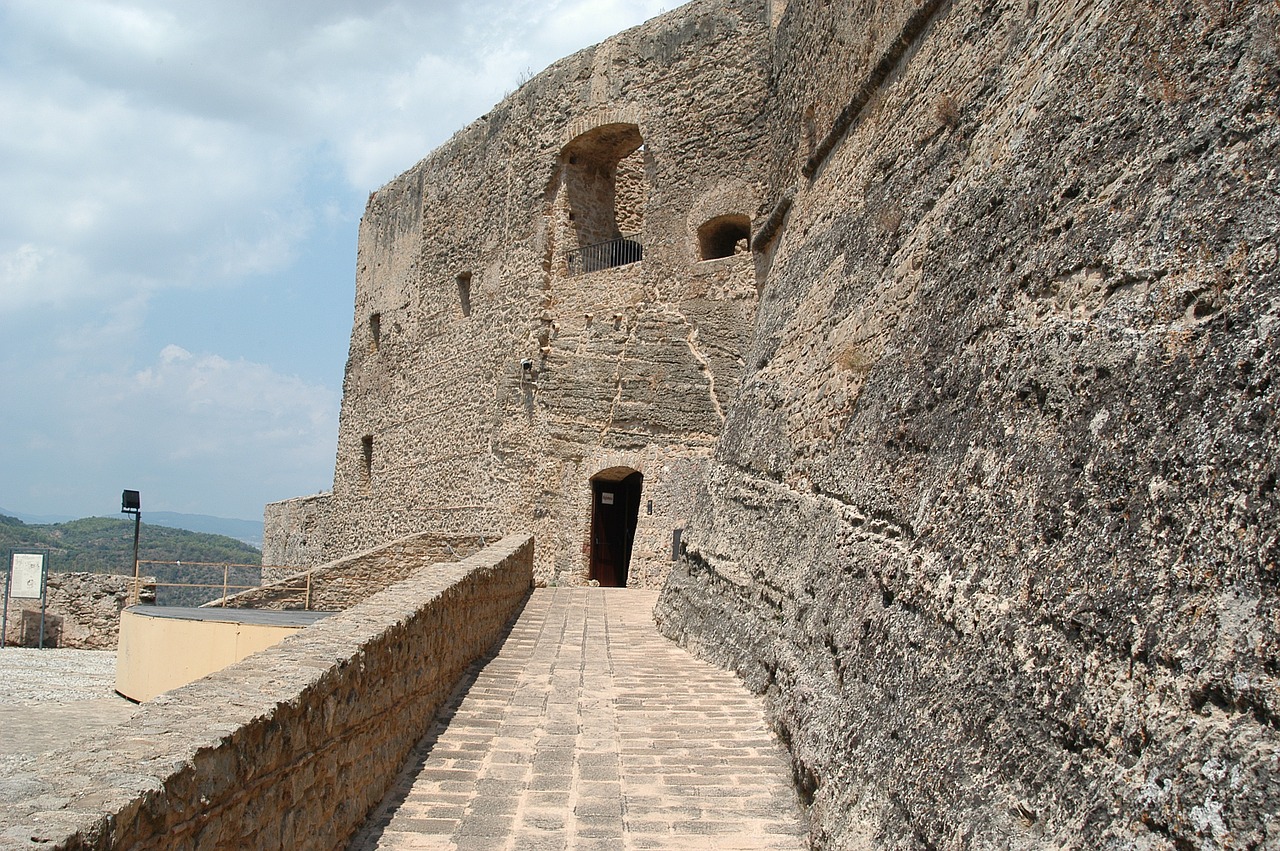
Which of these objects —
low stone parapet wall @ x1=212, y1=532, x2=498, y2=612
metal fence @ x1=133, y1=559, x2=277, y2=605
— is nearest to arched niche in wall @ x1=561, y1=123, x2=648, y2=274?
low stone parapet wall @ x1=212, y1=532, x2=498, y2=612

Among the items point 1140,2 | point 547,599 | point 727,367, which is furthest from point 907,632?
point 727,367

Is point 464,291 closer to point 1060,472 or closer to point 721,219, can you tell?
point 721,219

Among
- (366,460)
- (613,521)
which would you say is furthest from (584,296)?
(366,460)

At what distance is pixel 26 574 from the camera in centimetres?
1675

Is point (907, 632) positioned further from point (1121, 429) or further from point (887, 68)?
point (887, 68)

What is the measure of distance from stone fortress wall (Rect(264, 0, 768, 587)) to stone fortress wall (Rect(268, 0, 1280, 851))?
12.7 ft

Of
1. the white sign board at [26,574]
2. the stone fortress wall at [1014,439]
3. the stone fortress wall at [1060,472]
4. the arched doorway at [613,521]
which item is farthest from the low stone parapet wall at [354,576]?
the stone fortress wall at [1060,472]

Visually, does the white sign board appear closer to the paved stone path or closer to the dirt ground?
the dirt ground

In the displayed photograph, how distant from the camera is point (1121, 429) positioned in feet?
8.21

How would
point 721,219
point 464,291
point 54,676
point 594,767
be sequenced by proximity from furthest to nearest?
point 464,291 < point 54,676 < point 721,219 < point 594,767

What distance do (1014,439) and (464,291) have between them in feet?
49.5

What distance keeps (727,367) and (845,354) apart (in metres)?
7.54

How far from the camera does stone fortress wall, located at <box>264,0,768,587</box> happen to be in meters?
13.2

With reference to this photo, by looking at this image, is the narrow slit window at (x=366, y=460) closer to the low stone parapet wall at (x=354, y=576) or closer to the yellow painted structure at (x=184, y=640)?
→ the low stone parapet wall at (x=354, y=576)
